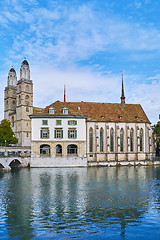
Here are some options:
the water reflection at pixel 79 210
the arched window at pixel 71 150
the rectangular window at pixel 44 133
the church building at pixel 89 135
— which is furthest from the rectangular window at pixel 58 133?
the water reflection at pixel 79 210

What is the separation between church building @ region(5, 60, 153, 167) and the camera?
66250 millimetres

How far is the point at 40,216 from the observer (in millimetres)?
20703

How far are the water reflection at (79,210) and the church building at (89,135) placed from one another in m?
31.4

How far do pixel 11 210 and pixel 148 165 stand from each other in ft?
180

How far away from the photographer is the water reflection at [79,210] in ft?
56.6

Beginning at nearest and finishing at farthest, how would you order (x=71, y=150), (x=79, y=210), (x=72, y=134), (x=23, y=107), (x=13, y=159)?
(x=79, y=210) → (x=13, y=159) → (x=72, y=134) → (x=71, y=150) → (x=23, y=107)

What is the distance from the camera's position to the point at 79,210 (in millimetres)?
22578

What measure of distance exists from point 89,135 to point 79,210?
49744mm

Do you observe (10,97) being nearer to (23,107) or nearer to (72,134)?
(23,107)

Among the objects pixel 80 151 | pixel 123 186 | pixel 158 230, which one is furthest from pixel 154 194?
pixel 80 151

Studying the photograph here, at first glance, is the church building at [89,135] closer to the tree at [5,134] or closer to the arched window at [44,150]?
the arched window at [44,150]

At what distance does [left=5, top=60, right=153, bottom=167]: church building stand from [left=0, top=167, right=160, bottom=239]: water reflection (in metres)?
31.4

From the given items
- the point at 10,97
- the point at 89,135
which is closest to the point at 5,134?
the point at 10,97

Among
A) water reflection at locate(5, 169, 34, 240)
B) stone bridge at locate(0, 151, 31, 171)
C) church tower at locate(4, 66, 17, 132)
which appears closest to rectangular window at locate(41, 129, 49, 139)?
stone bridge at locate(0, 151, 31, 171)
